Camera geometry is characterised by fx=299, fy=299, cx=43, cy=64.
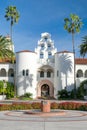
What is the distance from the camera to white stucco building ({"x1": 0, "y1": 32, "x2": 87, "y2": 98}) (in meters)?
65.2

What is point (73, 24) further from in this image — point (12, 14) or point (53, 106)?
point (53, 106)

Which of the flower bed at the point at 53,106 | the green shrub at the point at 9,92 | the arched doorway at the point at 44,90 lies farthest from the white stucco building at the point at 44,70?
the flower bed at the point at 53,106

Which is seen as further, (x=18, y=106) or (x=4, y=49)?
(x=4, y=49)

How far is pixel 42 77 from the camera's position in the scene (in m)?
67.8

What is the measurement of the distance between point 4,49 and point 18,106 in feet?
88.9

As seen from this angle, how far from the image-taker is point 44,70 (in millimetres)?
67688

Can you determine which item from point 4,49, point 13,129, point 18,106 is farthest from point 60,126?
point 4,49

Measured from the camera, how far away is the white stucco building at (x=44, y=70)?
214 feet

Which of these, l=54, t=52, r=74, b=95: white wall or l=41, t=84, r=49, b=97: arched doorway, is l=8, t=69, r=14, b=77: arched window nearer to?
l=41, t=84, r=49, b=97: arched doorway

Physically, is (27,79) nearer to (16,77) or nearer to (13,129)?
(16,77)

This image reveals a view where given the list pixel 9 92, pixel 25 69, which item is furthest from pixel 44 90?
pixel 9 92

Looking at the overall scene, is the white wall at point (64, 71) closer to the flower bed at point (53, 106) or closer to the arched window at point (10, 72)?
the arched window at point (10, 72)

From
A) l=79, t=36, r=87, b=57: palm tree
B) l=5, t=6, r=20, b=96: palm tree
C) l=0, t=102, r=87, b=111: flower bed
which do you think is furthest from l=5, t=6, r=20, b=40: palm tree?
l=0, t=102, r=87, b=111: flower bed

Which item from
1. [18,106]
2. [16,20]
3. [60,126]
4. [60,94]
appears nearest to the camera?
[60,126]
